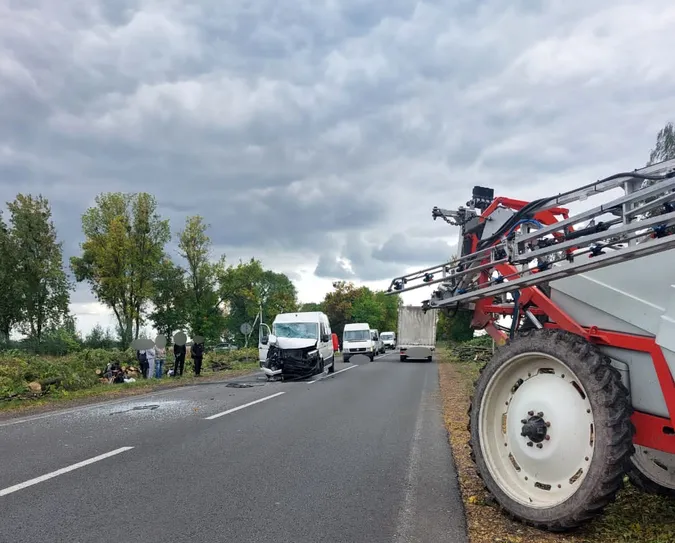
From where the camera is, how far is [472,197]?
657 cm

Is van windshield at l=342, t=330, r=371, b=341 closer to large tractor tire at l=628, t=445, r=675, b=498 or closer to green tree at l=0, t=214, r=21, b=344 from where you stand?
green tree at l=0, t=214, r=21, b=344

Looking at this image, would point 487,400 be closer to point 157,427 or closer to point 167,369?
point 157,427

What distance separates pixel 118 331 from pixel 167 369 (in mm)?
24393

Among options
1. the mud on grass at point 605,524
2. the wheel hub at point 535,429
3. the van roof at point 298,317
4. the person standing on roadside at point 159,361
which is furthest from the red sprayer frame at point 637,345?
the person standing on roadside at point 159,361

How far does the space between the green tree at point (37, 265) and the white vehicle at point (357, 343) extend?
22.3m

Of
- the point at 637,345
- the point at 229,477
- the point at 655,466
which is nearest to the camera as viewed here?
the point at 637,345

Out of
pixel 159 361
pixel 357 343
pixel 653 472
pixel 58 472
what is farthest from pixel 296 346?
pixel 357 343

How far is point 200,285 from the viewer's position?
180 feet

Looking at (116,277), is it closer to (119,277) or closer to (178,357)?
(119,277)

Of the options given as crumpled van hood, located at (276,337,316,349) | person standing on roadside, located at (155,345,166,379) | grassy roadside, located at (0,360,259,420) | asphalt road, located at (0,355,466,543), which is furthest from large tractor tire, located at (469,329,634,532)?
person standing on roadside, located at (155,345,166,379)

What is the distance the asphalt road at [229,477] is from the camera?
4508mm

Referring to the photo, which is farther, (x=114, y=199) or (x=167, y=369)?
(x=114, y=199)

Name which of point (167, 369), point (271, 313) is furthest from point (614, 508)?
point (271, 313)

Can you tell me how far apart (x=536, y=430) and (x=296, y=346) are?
16.0 m
